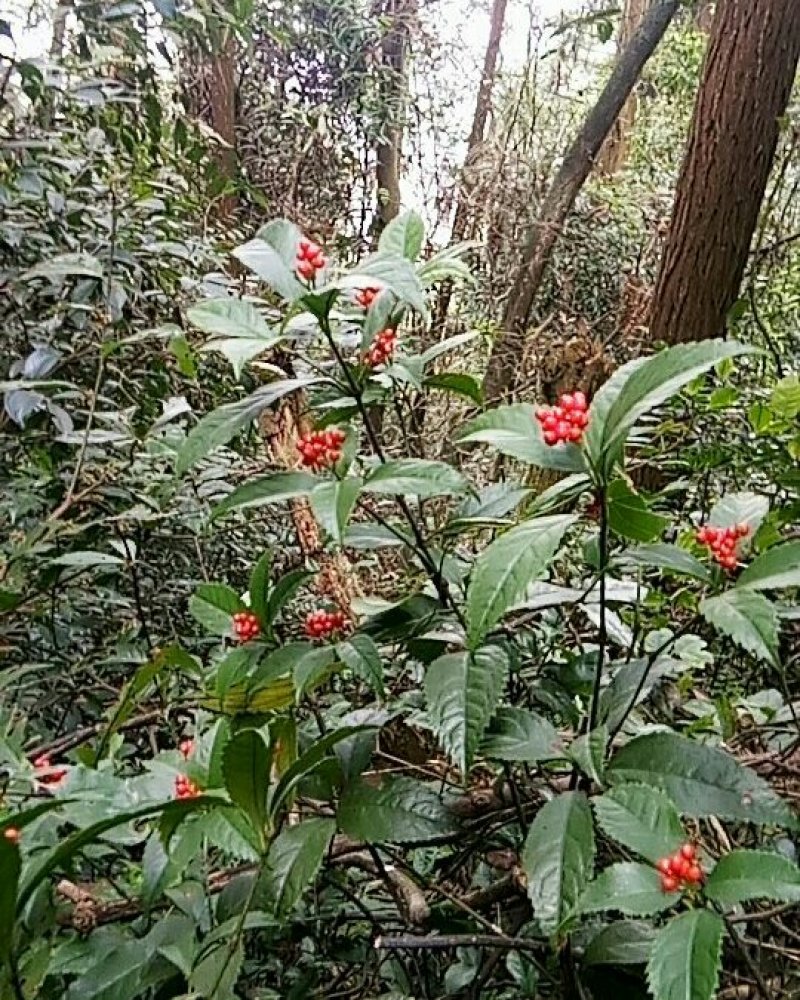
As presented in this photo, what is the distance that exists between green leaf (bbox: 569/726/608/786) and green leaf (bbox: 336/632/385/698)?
5.0 inches

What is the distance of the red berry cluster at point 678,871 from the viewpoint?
48cm

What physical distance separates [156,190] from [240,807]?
60.1 inches

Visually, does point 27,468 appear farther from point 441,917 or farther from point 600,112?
point 600,112

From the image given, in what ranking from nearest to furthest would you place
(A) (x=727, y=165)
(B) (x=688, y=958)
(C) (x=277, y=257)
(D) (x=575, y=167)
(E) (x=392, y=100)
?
(B) (x=688, y=958)
(C) (x=277, y=257)
(A) (x=727, y=165)
(D) (x=575, y=167)
(E) (x=392, y=100)

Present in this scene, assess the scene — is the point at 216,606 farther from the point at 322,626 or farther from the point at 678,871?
the point at 678,871

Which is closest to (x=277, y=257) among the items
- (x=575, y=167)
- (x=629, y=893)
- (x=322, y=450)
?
(x=322, y=450)

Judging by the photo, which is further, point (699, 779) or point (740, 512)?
point (740, 512)

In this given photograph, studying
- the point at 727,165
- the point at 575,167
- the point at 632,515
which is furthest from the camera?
the point at 575,167

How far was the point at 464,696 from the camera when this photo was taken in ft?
1.78

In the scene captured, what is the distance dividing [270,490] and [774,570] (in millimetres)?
314

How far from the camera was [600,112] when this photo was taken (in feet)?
12.3

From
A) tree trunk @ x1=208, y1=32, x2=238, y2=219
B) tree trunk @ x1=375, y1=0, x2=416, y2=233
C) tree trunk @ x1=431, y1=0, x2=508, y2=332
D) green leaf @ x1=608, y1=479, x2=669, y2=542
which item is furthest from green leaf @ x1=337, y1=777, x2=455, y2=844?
tree trunk @ x1=375, y1=0, x2=416, y2=233

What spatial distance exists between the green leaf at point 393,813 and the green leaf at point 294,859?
2cm

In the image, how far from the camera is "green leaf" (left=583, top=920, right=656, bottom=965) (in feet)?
1.83
